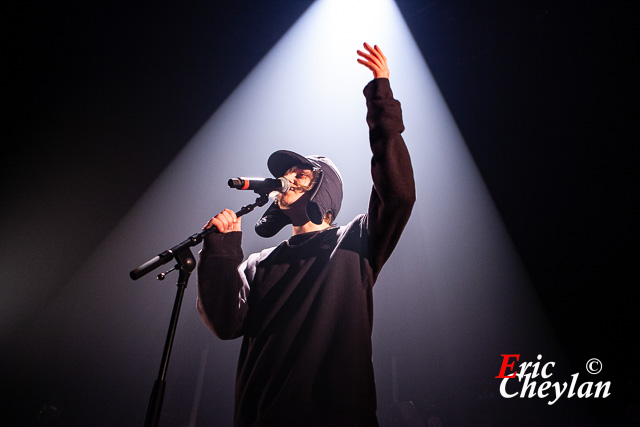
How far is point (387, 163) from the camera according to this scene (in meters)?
1.44

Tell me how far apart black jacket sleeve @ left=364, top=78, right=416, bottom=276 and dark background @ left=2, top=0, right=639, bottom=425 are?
277 centimetres

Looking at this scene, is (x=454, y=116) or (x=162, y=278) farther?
(x=454, y=116)

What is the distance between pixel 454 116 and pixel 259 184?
3040 millimetres

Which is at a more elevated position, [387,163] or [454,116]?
A: [454,116]

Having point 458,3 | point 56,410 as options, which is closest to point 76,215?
point 56,410

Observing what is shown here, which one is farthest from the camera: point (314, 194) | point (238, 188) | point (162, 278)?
point (314, 194)

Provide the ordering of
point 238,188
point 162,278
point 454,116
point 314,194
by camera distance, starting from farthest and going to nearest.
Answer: point 454,116, point 314,194, point 238,188, point 162,278

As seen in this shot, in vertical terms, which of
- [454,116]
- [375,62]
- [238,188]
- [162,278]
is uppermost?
[454,116]

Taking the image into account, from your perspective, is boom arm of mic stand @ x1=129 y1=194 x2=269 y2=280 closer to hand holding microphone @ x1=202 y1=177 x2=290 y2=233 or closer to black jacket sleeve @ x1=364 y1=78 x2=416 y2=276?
hand holding microphone @ x1=202 y1=177 x2=290 y2=233

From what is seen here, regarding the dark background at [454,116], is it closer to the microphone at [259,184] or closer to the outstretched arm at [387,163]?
the microphone at [259,184]

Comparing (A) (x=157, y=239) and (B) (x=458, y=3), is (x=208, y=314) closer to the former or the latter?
(A) (x=157, y=239)

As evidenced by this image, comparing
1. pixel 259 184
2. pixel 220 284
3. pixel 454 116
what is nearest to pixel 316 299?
pixel 220 284

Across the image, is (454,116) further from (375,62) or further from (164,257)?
(164,257)

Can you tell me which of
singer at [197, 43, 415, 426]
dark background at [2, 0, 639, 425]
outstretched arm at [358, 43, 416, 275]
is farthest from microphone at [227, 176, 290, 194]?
dark background at [2, 0, 639, 425]
